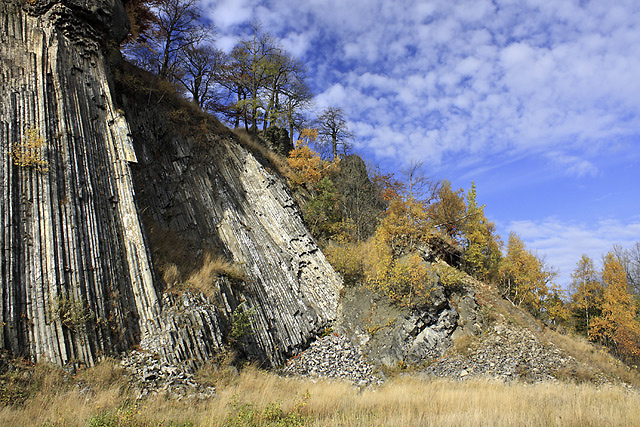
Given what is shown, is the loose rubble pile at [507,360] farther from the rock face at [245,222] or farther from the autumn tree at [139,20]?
the autumn tree at [139,20]

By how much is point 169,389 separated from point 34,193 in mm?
6180

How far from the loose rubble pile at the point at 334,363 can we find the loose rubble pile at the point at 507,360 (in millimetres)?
2879

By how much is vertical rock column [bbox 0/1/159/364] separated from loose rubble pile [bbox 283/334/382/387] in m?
6.61

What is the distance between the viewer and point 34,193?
9188 mm

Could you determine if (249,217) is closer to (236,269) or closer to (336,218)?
(236,269)

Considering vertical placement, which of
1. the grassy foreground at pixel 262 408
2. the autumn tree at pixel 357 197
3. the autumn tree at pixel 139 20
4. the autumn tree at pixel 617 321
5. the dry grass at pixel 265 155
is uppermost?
the autumn tree at pixel 139 20

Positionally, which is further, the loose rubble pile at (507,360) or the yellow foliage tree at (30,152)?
the loose rubble pile at (507,360)

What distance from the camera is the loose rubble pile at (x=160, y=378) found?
27.9 ft

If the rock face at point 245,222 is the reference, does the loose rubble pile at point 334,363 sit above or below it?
below

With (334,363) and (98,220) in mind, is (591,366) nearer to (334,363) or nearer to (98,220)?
(334,363)

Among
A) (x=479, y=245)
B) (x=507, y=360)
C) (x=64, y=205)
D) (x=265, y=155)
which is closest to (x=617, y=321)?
(x=479, y=245)

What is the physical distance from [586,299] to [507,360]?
22508mm

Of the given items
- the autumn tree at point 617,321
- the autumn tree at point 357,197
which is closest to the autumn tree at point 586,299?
the autumn tree at point 617,321

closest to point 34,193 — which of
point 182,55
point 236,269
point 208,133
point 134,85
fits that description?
point 236,269
